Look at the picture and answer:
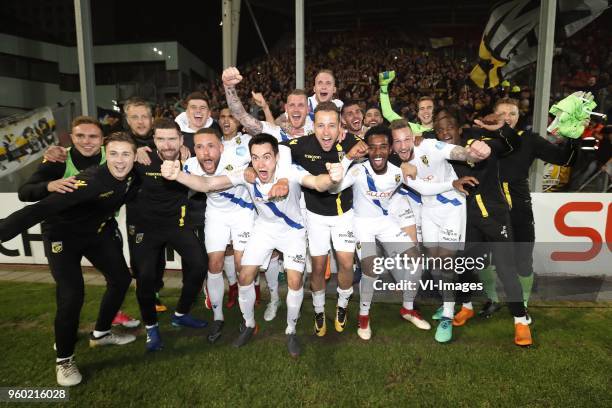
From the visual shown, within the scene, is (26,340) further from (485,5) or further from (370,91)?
(485,5)

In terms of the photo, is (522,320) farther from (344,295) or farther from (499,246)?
(344,295)

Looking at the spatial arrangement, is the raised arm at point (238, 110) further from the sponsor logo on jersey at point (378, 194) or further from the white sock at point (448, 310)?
the white sock at point (448, 310)

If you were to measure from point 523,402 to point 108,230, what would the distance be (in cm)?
426

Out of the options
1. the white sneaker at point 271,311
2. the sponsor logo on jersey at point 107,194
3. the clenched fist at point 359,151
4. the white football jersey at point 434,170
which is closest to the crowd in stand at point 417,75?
the white football jersey at point 434,170

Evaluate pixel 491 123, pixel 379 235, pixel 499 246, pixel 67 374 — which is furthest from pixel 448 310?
pixel 67 374

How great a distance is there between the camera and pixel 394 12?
24.5 metres

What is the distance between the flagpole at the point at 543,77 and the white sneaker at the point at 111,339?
21.3ft

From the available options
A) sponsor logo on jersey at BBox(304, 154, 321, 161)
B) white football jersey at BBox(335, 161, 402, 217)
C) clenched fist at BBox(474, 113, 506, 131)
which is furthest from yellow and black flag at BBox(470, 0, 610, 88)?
sponsor logo on jersey at BBox(304, 154, 321, 161)

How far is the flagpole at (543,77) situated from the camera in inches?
258

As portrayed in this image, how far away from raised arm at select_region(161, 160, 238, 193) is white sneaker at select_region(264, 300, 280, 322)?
1.71 meters

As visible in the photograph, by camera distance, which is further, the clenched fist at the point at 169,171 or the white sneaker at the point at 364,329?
the white sneaker at the point at 364,329

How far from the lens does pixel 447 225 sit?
4855 millimetres

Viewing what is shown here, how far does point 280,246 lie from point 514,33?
27.0ft

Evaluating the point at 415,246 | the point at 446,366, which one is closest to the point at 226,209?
the point at 415,246
